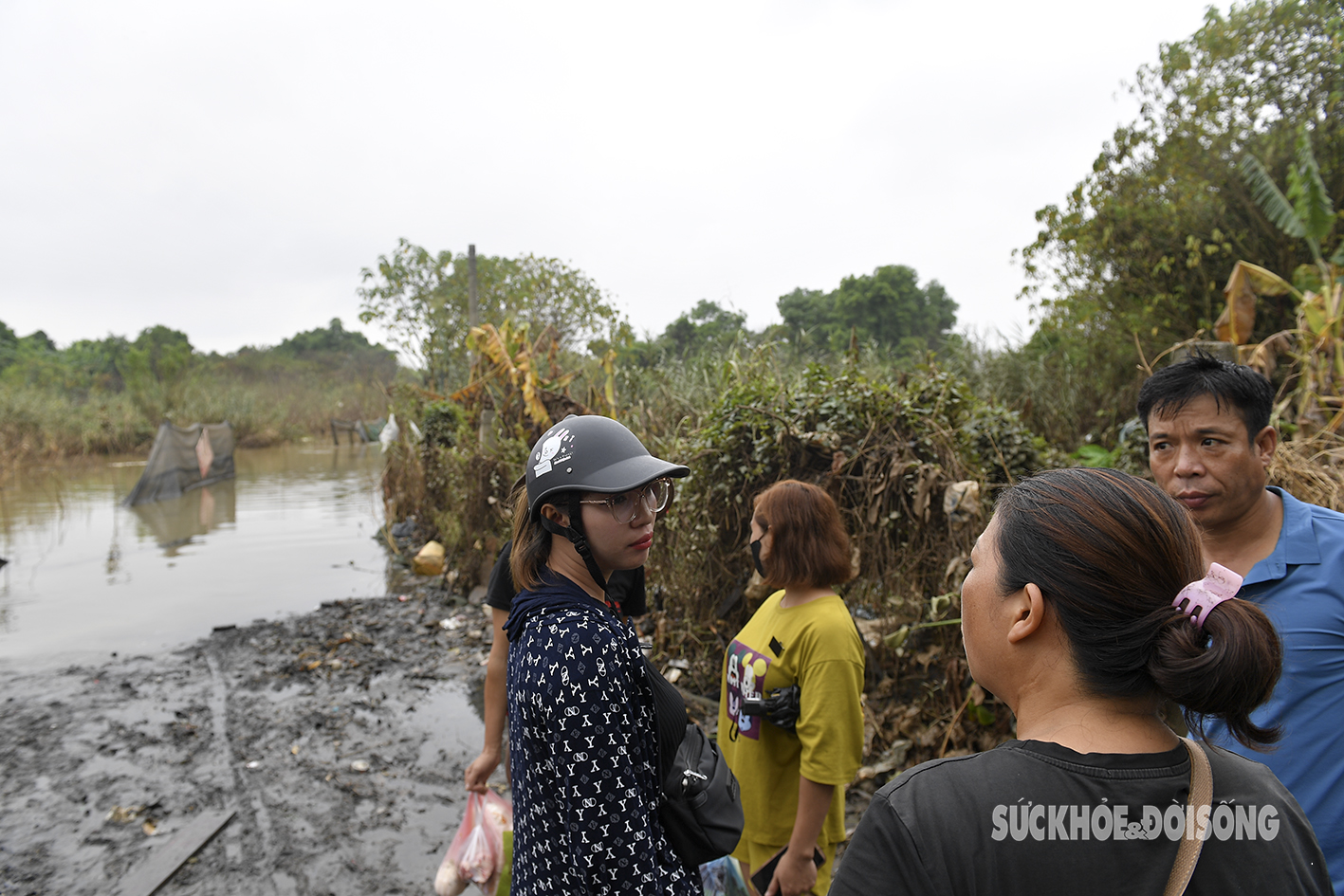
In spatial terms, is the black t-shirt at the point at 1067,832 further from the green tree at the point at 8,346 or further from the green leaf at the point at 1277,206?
the green tree at the point at 8,346

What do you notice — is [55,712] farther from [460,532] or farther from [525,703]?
[525,703]

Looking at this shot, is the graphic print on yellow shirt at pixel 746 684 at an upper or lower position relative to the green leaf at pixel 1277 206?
lower

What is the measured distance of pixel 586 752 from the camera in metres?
1.36

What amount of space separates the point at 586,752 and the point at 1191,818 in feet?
3.14

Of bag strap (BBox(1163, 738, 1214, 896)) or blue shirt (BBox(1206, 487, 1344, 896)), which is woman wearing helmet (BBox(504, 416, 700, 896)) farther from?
blue shirt (BBox(1206, 487, 1344, 896))

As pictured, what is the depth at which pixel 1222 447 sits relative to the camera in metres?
1.75

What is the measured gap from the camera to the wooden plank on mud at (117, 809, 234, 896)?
10.7ft

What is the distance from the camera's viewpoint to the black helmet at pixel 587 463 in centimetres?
154

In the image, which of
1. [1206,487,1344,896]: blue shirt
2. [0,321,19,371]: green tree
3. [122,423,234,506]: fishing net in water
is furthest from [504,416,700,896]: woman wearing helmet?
[0,321,19,371]: green tree

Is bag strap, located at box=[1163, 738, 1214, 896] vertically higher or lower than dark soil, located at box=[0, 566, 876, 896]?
higher

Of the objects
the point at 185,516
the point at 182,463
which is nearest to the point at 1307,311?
the point at 185,516

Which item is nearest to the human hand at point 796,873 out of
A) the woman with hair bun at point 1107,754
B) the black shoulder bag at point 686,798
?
the black shoulder bag at point 686,798

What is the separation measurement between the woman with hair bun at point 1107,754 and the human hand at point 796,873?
1310mm

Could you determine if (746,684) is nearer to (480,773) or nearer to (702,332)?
(480,773)
